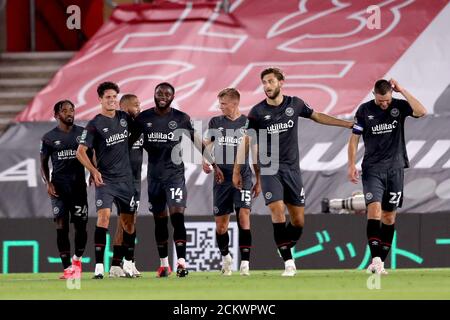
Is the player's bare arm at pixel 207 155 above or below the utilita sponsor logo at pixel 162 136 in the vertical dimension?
below

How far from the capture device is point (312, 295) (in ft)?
38.4

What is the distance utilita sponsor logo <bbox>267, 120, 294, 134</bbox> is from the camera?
15.0m

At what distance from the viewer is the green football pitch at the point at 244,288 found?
1173 centimetres

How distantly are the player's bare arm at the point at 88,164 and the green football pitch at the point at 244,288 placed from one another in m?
1.06

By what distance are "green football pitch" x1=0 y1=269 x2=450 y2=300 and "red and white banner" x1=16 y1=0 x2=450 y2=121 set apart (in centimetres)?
688

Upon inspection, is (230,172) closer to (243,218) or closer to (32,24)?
(243,218)

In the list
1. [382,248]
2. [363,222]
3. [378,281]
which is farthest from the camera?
[363,222]

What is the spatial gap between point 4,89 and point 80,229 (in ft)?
30.7

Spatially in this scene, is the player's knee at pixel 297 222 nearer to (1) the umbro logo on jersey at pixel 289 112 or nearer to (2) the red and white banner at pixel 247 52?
(1) the umbro logo on jersey at pixel 289 112

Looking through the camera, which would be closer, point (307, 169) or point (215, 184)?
point (215, 184)

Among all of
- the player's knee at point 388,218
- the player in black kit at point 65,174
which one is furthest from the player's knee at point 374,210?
the player in black kit at point 65,174

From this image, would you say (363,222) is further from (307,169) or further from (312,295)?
(312,295)

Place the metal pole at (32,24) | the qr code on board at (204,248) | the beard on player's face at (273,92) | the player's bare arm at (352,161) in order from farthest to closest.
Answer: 1. the metal pole at (32,24)
2. the qr code on board at (204,248)
3. the beard on player's face at (273,92)
4. the player's bare arm at (352,161)
